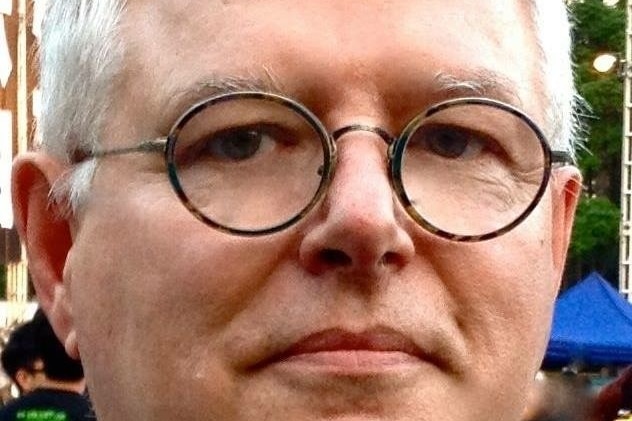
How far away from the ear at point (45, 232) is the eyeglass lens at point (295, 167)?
306 mm

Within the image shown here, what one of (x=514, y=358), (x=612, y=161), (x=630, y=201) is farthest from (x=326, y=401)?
(x=612, y=161)

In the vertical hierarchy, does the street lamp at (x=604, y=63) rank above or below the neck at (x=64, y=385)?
above

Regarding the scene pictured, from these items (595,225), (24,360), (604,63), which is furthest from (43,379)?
(595,225)

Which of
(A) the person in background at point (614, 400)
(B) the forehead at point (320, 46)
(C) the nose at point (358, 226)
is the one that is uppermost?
(B) the forehead at point (320, 46)

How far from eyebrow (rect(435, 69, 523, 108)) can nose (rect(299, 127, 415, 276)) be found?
14 cm

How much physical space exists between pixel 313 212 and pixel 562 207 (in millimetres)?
494

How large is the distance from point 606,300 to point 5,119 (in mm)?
5595

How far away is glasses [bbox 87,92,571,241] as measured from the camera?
1.29 m

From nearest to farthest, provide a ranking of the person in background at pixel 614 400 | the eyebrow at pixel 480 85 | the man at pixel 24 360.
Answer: the eyebrow at pixel 480 85 < the man at pixel 24 360 < the person in background at pixel 614 400

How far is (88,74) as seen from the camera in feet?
4.86

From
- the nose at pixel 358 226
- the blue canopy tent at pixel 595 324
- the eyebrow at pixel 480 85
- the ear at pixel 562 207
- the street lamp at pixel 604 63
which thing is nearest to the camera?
the nose at pixel 358 226

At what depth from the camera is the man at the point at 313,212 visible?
1257 mm

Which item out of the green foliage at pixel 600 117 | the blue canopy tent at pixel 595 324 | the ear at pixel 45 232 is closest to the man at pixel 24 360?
the ear at pixel 45 232

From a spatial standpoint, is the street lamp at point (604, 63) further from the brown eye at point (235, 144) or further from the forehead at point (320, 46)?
the brown eye at point (235, 144)
